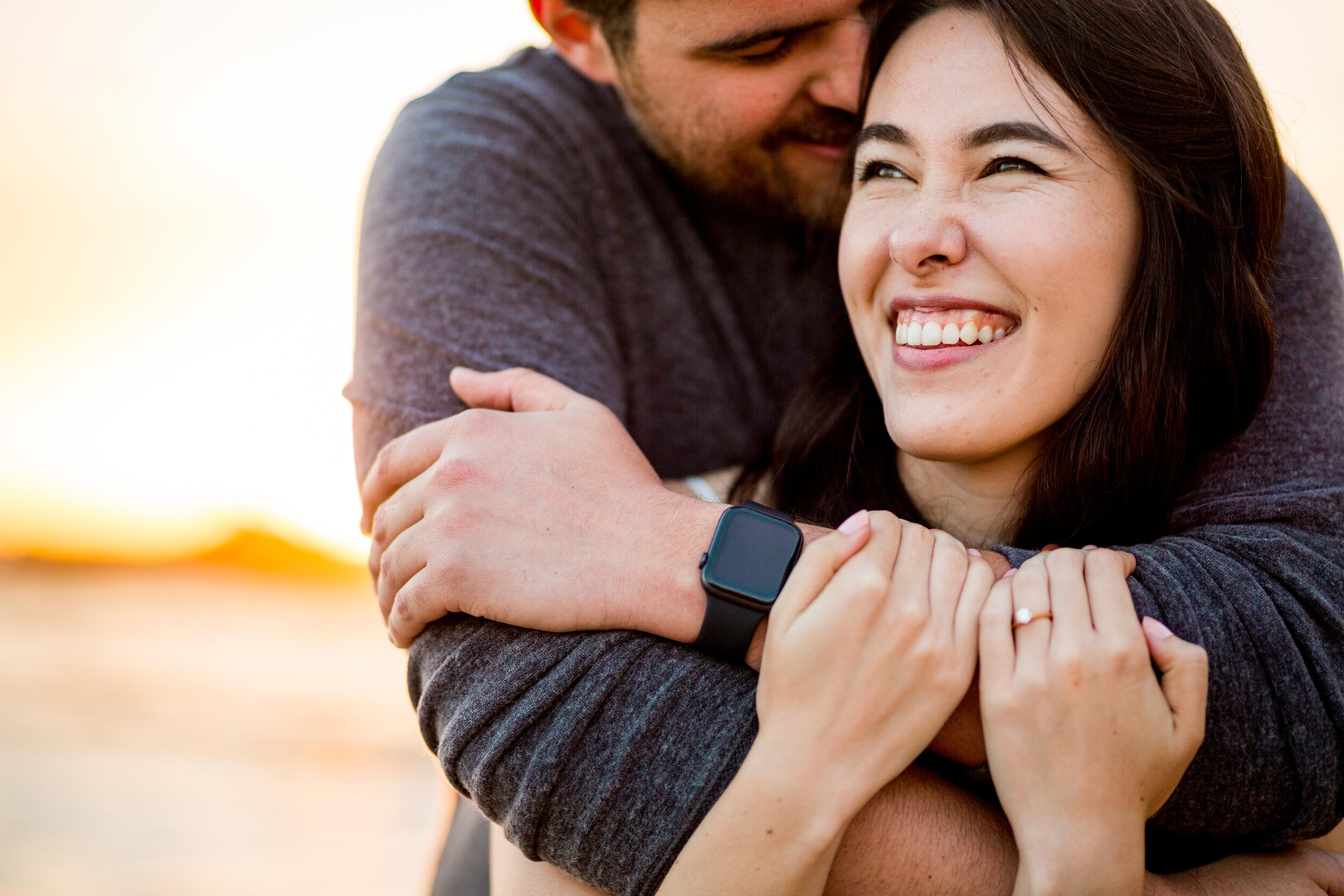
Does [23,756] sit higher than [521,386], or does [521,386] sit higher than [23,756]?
[521,386]

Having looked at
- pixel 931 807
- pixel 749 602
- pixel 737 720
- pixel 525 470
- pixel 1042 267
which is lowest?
pixel 931 807

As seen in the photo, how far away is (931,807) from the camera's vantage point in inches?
62.7

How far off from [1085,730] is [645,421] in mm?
1532

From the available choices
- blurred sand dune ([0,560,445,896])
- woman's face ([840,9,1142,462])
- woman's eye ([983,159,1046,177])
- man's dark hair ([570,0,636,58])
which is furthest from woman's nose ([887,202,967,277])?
blurred sand dune ([0,560,445,896])

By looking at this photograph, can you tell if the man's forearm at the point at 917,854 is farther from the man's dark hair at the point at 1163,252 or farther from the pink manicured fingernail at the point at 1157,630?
the man's dark hair at the point at 1163,252

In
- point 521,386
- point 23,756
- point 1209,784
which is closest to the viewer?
point 1209,784

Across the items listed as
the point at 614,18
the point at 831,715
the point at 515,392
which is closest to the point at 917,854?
the point at 831,715

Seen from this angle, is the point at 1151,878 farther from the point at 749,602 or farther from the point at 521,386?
the point at 521,386

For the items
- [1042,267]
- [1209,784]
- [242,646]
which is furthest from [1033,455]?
[242,646]

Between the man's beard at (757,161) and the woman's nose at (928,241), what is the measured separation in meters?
0.64

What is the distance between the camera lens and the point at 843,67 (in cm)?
233

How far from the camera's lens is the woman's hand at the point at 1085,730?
54.4 inches

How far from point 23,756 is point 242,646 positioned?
2672 mm

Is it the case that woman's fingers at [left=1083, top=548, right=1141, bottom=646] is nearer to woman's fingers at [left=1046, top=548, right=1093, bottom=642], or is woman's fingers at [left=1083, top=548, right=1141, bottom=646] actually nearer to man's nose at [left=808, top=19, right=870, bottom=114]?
woman's fingers at [left=1046, top=548, right=1093, bottom=642]
